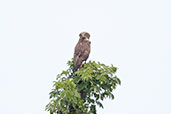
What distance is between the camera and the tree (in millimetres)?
14961

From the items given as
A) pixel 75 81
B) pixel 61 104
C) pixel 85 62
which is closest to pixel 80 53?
pixel 85 62

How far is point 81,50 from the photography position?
59.4 ft

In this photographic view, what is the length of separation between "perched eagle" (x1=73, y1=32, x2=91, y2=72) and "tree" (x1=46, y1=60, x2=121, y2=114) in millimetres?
879

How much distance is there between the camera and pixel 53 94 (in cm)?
1549

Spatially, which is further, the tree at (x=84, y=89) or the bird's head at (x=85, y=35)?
the bird's head at (x=85, y=35)

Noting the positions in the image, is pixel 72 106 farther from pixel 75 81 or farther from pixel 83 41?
pixel 83 41

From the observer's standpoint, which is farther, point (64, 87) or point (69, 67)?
point (69, 67)

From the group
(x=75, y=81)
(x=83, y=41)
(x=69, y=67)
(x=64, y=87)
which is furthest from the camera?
(x=83, y=41)

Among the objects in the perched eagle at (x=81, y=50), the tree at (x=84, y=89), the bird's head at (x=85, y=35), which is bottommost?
the tree at (x=84, y=89)

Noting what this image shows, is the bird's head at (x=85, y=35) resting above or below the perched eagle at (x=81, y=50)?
above

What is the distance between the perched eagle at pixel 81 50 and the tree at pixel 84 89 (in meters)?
0.88

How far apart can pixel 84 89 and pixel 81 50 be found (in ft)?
9.14

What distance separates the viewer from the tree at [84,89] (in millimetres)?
14961

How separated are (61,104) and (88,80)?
145cm
